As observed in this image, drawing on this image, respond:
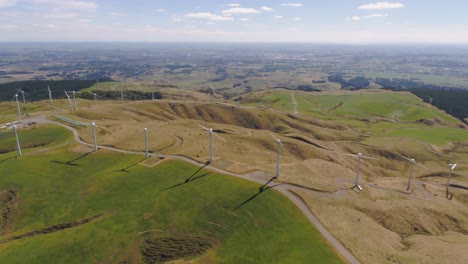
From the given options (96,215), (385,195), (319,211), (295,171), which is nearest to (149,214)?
(96,215)

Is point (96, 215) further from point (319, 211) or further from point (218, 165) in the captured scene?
point (319, 211)

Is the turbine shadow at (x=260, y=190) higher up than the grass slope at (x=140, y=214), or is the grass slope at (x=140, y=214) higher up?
the turbine shadow at (x=260, y=190)

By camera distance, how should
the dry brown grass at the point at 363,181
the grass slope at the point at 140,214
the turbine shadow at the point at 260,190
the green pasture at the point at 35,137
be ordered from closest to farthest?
the grass slope at the point at 140,214 → the dry brown grass at the point at 363,181 → the turbine shadow at the point at 260,190 → the green pasture at the point at 35,137

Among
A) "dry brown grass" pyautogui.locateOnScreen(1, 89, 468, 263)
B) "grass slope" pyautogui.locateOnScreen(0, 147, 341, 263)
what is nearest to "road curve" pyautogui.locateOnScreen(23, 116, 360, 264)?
"dry brown grass" pyautogui.locateOnScreen(1, 89, 468, 263)

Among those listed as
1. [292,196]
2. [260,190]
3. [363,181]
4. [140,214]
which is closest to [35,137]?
[140,214]

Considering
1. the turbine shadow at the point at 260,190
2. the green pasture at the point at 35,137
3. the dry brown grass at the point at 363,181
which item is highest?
the green pasture at the point at 35,137

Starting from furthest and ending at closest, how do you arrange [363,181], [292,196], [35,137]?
1. [35,137]
2. [363,181]
3. [292,196]

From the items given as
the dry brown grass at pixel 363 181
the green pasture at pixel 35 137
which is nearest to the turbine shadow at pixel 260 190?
the dry brown grass at pixel 363 181

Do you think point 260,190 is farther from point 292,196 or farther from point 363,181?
point 363,181

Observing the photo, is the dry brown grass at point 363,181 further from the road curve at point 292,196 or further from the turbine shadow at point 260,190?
the turbine shadow at point 260,190
